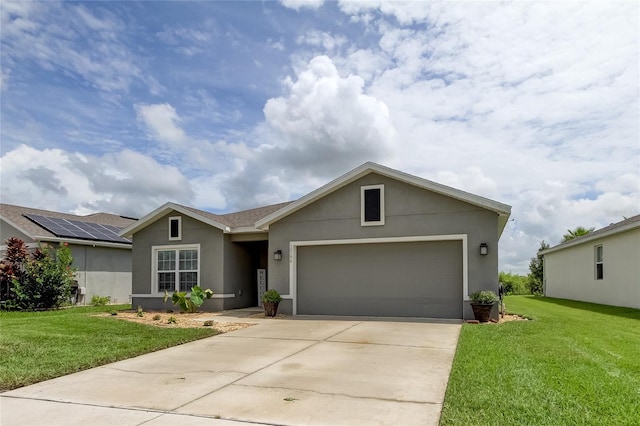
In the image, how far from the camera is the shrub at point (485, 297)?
38.9ft

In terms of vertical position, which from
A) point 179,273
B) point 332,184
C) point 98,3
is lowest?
point 179,273

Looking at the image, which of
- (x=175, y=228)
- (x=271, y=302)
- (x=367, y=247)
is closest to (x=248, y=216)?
(x=175, y=228)

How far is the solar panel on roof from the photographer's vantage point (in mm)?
19016

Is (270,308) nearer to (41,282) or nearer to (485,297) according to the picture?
(485,297)

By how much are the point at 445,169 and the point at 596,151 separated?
498cm

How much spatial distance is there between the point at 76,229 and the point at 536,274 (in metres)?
32.7

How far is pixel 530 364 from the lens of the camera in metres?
6.79

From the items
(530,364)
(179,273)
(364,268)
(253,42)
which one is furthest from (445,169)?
(530,364)

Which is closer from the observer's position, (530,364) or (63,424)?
(63,424)

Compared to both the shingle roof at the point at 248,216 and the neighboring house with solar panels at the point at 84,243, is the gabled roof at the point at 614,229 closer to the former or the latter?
the shingle roof at the point at 248,216

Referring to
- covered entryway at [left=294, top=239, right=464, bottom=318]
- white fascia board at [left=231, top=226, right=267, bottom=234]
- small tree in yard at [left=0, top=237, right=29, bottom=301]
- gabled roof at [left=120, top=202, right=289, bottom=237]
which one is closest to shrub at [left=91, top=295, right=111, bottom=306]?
small tree in yard at [left=0, top=237, right=29, bottom=301]

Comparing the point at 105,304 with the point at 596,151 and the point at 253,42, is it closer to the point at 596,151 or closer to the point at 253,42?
the point at 253,42

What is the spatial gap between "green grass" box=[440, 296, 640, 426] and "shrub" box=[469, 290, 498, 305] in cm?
151

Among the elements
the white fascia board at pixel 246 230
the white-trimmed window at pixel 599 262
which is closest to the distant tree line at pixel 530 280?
the white-trimmed window at pixel 599 262
